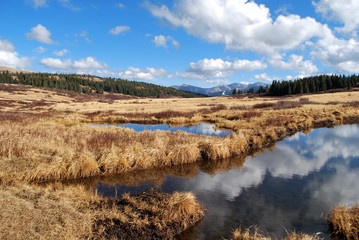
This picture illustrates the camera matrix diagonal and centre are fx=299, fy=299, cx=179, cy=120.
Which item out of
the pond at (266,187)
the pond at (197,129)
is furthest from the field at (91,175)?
the pond at (197,129)

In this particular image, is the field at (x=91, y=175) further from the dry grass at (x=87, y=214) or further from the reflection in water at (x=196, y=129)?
the reflection in water at (x=196, y=129)

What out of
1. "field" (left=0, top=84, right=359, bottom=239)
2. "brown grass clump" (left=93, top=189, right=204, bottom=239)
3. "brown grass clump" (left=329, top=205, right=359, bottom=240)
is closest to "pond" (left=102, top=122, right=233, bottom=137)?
"field" (left=0, top=84, right=359, bottom=239)

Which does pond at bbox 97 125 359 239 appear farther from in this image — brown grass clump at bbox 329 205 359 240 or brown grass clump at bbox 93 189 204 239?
brown grass clump at bbox 93 189 204 239

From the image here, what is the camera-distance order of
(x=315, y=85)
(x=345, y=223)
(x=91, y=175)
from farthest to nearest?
(x=315, y=85), (x=91, y=175), (x=345, y=223)

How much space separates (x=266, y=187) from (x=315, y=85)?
136 m

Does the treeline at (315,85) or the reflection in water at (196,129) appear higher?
the treeline at (315,85)

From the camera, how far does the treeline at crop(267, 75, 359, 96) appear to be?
13162 centimetres

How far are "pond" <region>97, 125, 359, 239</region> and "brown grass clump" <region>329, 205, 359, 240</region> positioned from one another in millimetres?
388

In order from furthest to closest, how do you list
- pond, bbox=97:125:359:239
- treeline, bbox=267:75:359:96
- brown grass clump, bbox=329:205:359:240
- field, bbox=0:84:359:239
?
treeline, bbox=267:75:359:96 < pond, bbox=97:125:359:239 < brown grass clump, bbox=329:205:359:240 < field, bbox=0:84:359:239

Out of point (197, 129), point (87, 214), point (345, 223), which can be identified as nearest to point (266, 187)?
point (345, 223)

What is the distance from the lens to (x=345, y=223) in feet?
35.2

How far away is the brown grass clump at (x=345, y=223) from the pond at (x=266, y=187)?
388 mm

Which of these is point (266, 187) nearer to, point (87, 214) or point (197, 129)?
point (87, 214)

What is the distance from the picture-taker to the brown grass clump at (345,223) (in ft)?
34.2
